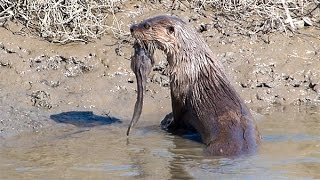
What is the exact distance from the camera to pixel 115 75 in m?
7.76

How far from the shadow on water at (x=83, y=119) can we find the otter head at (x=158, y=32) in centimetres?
83

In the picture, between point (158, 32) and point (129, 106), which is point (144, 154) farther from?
point (129, 106)

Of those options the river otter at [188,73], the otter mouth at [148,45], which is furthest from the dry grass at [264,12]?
the otter mouth at [148,45]

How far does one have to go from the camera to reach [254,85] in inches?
312

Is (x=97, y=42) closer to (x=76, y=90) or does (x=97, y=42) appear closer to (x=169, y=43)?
(x=76, y=90)

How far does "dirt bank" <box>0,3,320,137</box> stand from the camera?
7.27 meters

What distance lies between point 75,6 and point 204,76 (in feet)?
7.03

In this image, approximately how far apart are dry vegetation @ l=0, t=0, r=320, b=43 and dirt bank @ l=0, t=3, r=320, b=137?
11cm

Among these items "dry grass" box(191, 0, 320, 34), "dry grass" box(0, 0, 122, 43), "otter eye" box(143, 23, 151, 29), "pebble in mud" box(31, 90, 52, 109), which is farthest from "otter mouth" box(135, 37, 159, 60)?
"dry grass" box(191, 0, 320, 34)

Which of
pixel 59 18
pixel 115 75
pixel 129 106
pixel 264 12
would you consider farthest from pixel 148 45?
pixel 264 12

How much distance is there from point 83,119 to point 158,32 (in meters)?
1.09

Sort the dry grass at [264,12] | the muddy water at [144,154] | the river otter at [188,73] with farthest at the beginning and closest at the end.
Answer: the dry grass at [264,12] < the river otter at [188,73] < the muddy water at [144,154]

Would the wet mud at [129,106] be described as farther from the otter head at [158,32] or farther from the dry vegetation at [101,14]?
the otter head at [158,32]

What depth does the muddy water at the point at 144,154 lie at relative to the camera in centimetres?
550
